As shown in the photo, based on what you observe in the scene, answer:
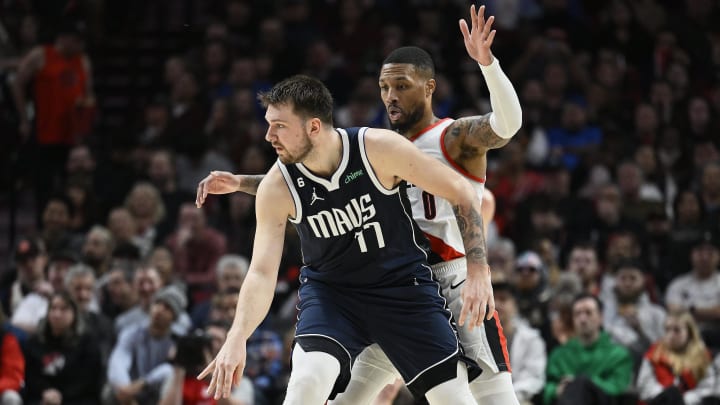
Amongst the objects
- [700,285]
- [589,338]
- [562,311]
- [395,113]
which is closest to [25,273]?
[562,311]

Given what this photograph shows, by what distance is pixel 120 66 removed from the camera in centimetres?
1505

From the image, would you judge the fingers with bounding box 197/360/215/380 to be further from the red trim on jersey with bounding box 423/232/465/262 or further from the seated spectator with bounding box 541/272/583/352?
the seated spectator with bounding box 541/272/583/352

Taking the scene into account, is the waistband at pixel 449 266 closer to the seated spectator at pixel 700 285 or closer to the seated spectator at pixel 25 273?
the seated spectator at pixel 700 285

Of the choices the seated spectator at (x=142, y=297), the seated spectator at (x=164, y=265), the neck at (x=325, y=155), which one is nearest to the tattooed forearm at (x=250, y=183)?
the neck at (x=325, y=155)

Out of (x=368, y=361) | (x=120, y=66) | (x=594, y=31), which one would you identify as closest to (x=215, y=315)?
(x=368, y=361)

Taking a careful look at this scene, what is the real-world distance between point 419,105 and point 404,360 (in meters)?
1.36

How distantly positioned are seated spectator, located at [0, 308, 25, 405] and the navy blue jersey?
4.85 m

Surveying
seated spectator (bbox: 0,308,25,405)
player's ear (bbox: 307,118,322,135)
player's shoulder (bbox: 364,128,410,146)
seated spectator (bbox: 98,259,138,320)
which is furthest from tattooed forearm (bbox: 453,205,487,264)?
seated spectator (bbox: 98,259,138,320)

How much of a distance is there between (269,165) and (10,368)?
406 centimetres

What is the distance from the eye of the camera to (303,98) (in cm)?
527

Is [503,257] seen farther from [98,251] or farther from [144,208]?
→ [98,251]

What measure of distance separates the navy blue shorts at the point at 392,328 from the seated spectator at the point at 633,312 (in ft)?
16.8

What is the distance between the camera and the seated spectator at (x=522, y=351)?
9.39 meters

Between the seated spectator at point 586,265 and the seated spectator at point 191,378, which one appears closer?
the seated spectator at point 191,378
